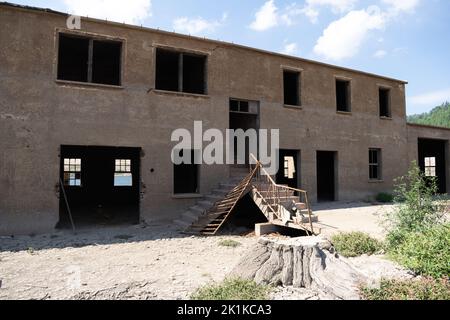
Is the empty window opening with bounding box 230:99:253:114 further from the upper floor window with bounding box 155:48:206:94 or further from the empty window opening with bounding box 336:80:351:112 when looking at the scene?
the empty window opening with bounding box 336:80:351:112

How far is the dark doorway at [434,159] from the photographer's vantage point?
2150 centimetres

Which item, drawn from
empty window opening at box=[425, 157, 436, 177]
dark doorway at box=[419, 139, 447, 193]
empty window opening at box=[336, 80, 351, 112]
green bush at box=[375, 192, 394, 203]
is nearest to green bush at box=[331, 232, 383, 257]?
green bush at box=[375, 192, 394, 203]

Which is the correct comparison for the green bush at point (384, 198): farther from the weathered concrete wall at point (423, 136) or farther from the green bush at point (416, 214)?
the green bush at point (416, 214)

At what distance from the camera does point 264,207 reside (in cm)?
1074

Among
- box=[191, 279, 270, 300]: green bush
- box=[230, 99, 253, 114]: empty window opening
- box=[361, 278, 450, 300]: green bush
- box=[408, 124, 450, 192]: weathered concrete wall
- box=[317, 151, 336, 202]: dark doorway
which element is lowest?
box=[191, 279, 270, 300]: green bush

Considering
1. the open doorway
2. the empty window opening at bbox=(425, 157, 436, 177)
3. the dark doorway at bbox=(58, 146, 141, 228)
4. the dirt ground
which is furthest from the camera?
the empty window opening at bbox=(425, 157, 436, 177)

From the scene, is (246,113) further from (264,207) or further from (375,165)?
(375,165)

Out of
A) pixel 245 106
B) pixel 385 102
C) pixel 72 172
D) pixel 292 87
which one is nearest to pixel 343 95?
pixel 385 102

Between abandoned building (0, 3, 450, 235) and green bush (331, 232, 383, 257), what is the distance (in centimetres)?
488

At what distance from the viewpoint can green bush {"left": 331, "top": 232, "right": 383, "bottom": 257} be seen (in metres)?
7.63

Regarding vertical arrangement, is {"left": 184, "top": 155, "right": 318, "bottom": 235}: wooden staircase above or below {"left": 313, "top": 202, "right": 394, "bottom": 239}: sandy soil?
above

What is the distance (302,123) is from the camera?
1517cm

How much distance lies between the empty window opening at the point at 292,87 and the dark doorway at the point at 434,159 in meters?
11.5

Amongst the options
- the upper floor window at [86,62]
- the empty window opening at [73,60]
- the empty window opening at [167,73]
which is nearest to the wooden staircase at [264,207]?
the upper floor window at [86,62]
